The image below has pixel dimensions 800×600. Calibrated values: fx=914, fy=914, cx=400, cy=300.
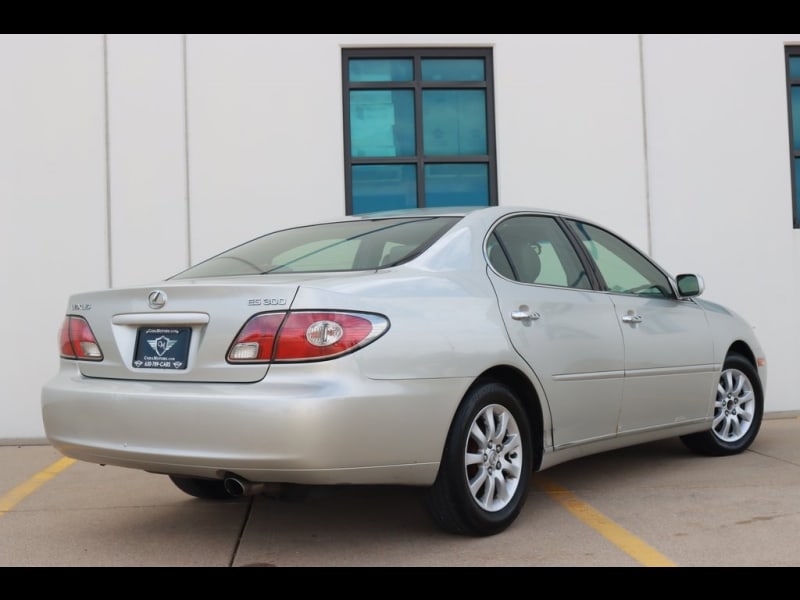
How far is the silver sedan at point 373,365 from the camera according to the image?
3406mm

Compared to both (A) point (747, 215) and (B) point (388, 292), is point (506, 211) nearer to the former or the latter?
(B) point (388, 292)

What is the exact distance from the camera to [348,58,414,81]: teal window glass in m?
8.17

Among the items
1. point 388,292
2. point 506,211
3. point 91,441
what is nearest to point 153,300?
point 91,441

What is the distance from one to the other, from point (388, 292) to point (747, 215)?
5.65 metres

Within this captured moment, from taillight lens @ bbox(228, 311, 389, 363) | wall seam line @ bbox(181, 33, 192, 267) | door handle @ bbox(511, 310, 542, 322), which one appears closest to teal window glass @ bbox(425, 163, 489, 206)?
wall seam line @ bbox(181, 33, 192, 267)

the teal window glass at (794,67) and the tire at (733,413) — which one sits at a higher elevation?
the teal window glass at (794,67)

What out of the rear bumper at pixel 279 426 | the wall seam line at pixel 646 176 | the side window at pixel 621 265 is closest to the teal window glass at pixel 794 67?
the wall seam line at pixel 646 176

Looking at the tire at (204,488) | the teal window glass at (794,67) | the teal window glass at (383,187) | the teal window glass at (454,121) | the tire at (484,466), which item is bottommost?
the tire at (204,488)

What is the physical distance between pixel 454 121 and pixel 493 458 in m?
4.89

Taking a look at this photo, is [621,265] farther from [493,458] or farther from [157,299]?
[157,299]

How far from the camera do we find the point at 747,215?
8.25m

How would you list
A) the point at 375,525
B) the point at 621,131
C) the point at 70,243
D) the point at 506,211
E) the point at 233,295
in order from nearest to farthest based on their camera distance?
the point at 233,295 → the point at 375,525 → the point at 506,211 → the point at 70,243 → the point at 621,131

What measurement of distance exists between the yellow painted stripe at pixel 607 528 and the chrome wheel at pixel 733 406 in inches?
52.6

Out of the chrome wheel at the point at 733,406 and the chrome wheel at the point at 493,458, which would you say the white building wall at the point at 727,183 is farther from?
the chrome wheel at the point at 493,458
